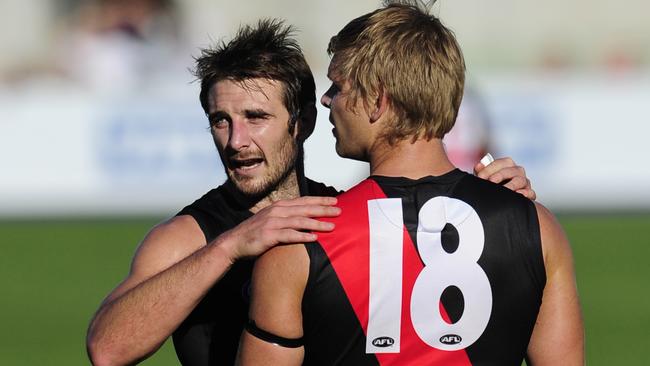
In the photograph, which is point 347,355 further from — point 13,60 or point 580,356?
point 13,60

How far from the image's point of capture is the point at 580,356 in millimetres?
3557

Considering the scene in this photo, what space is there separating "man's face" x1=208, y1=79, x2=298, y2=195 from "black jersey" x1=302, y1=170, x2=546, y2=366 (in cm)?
104

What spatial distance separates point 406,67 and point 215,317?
1.31m

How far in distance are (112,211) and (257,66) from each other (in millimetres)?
11852

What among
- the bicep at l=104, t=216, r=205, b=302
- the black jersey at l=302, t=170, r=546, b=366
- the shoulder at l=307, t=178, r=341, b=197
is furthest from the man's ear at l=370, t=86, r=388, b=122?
the shoulder at l=307, t=178, r=341, b=197

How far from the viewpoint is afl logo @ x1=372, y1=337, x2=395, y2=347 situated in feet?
10.8

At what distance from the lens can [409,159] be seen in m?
3.42

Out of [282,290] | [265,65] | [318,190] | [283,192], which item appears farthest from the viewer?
[318,190]

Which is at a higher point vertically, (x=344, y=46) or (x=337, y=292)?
(x=344, y=46)

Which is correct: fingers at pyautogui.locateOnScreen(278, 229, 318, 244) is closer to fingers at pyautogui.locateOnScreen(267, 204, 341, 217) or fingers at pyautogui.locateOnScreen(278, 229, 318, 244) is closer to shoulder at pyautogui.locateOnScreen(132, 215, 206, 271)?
fingers at pyautogui.locateOnScreen(267, 204, 341, 217)

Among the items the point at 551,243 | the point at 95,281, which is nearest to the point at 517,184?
the point at 551,243

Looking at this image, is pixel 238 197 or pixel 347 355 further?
pixel 238 197

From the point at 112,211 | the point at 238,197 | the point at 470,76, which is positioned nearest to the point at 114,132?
the point at 112,211

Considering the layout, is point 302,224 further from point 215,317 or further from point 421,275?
point 215,317
